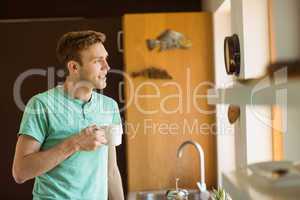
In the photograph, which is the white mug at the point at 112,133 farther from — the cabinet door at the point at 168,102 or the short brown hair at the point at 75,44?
the cabinet door at the point at 168,102

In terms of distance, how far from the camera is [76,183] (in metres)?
0.69

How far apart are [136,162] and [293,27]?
1015 mm

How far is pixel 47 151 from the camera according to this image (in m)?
0.62

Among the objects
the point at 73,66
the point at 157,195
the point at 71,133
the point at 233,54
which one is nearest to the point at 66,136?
the point at 71,133

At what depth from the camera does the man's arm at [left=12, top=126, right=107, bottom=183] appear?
606 millimetres

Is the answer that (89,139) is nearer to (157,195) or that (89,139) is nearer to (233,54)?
(233,54)

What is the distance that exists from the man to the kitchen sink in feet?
1.32

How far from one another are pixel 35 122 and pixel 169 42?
0.64m

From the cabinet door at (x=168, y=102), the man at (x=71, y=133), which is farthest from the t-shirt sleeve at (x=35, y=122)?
the cabinet door at (x=168, y=102)

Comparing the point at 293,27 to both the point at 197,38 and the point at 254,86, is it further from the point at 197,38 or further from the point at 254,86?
the point at 197,38

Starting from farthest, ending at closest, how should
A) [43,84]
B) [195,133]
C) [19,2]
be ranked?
1. [19,2]
2. [195,133]
3. [43,84]

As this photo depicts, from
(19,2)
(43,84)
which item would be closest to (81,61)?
(43,84)

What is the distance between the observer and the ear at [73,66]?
0.67m

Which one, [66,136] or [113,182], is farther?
[113,182]
